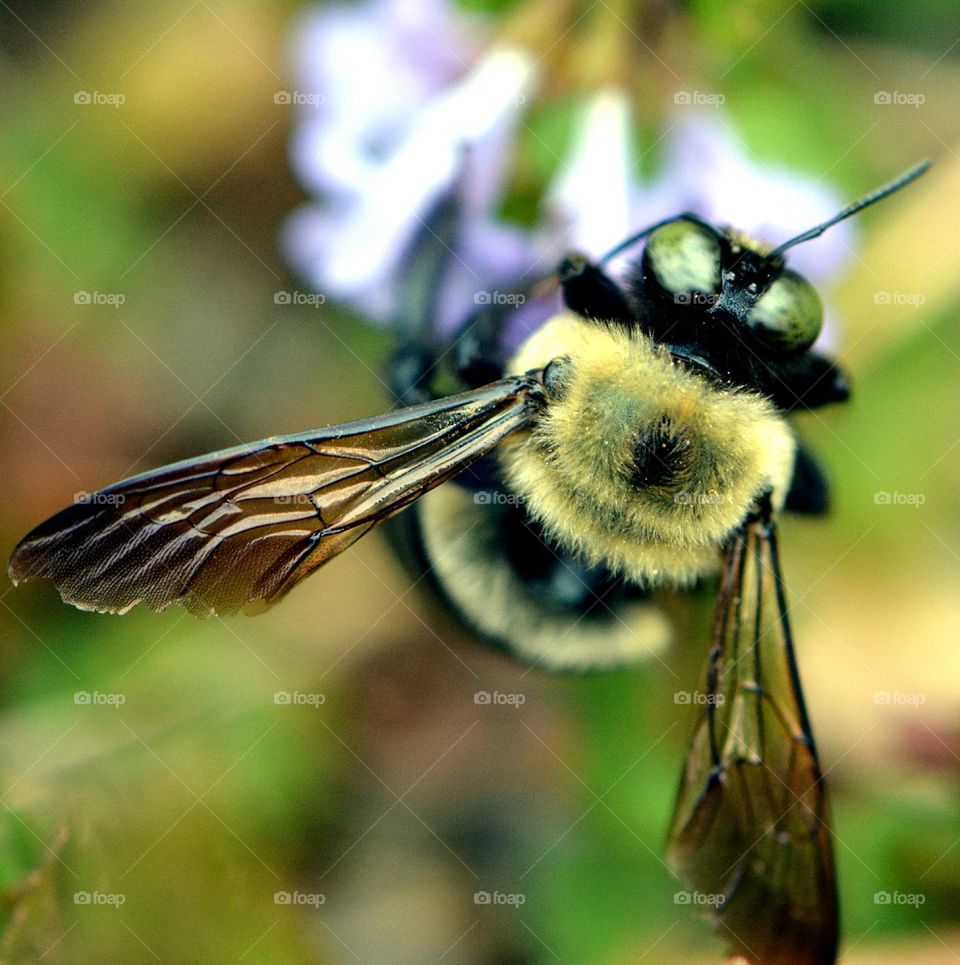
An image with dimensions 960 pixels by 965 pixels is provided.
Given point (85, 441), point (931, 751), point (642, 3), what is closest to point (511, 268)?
point (642, 3)

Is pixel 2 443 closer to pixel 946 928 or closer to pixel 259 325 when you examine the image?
pixel 259 325
